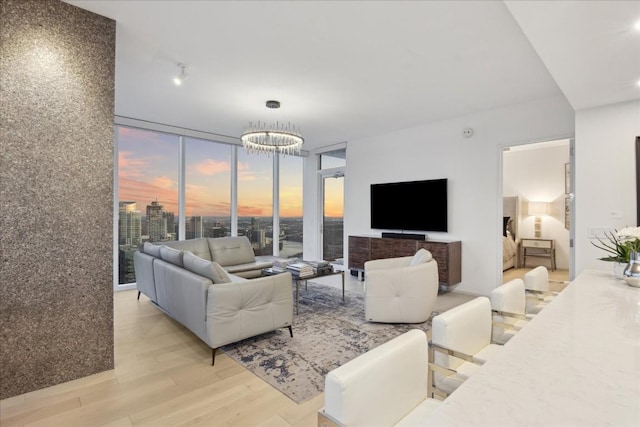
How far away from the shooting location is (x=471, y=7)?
234cm

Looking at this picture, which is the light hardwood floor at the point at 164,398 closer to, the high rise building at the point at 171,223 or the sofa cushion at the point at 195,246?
the sofa cushion at the point at 195,246

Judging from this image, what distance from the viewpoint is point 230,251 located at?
5262 millimetres

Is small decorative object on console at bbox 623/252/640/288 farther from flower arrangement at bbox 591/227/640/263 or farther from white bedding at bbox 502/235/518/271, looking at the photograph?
white bedding at bbox 502/235/518/271

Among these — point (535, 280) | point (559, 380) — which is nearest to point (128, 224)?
point (535, 280)

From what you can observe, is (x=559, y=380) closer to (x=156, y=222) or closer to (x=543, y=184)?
(x=156, y=222)

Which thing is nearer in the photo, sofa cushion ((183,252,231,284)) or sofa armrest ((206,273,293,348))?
sofa armrest ((206,273,293,348))

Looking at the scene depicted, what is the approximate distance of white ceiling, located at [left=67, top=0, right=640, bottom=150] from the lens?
6.91 ft

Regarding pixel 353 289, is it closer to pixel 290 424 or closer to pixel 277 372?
pixel 277 372

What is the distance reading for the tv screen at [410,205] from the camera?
17.2 ft

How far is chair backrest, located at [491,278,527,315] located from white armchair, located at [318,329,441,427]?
2.70 feet

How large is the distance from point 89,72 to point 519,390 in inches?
125

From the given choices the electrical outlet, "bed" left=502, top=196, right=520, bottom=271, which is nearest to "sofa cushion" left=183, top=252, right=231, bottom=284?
the electrical outlet

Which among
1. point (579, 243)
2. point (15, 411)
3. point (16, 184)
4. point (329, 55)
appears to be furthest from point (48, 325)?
point (579, 243)

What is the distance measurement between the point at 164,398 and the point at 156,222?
4.03 metres
